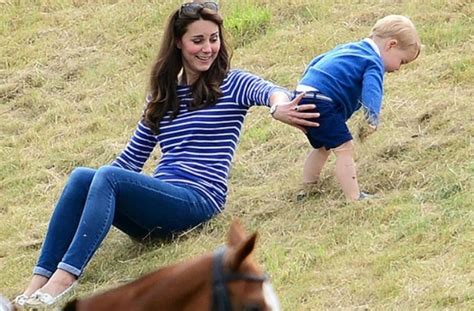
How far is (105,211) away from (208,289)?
2723mm

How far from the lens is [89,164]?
7289 mm

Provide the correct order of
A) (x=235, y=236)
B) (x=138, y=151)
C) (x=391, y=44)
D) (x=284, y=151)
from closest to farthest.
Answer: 1. (x=235, y=236)
2. (x=391, y=44)
3. (x=138, y=151)
4. (x=284, y=151)

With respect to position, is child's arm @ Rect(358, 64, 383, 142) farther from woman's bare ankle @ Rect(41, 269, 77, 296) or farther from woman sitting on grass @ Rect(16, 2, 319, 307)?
woman's bare ankle @ Rect(41, 269, 77, 296)

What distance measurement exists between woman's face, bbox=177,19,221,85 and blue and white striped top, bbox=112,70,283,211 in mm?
134

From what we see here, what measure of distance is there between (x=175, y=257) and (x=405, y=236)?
1.10m

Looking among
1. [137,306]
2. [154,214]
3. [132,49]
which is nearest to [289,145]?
[154,214]

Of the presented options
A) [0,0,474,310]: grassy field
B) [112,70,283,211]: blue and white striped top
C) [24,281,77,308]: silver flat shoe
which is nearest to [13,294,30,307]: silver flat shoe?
[24,281,77,308]: silver flat shoe

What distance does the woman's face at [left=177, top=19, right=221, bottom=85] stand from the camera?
543cm

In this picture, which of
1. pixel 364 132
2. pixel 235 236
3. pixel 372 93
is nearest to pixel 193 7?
pixel 372 93

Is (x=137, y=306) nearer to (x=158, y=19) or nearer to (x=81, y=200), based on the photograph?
(x=81, y=200)

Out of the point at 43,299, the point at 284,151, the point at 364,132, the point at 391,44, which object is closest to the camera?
the point at 43,299

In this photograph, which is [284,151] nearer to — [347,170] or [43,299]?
[347,170]

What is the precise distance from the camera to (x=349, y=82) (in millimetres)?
5434

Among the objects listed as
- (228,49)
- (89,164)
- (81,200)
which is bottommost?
(89,164)
